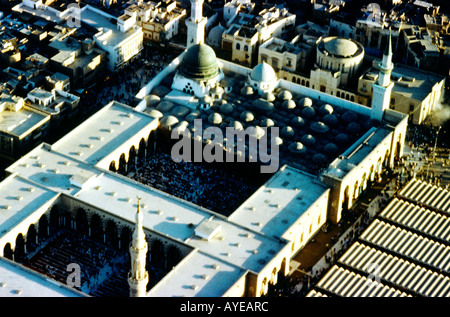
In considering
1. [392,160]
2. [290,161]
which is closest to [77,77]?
[290,161]

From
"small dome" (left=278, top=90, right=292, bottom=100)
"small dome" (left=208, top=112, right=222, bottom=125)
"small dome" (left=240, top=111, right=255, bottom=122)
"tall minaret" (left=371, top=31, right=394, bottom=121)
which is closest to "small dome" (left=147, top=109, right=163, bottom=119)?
"small dome" (left=208, top=112, right=222, bottom=125)

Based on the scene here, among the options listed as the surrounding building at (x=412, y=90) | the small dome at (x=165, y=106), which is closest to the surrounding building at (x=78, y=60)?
the small dome at (x=165, y=106)

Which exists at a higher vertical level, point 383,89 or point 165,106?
point 383,89

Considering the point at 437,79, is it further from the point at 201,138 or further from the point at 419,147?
the point at 201,138

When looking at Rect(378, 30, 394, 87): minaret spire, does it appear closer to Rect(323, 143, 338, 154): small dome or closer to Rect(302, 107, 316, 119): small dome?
Rect(302, 107, 316, 119): small dome

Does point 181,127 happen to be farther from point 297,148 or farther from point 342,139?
point 342,139

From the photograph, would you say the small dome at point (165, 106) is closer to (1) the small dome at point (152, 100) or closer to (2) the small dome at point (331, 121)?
(1) the small dome at point (152, 100)

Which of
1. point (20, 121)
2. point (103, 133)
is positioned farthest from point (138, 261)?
point (20, 121)
